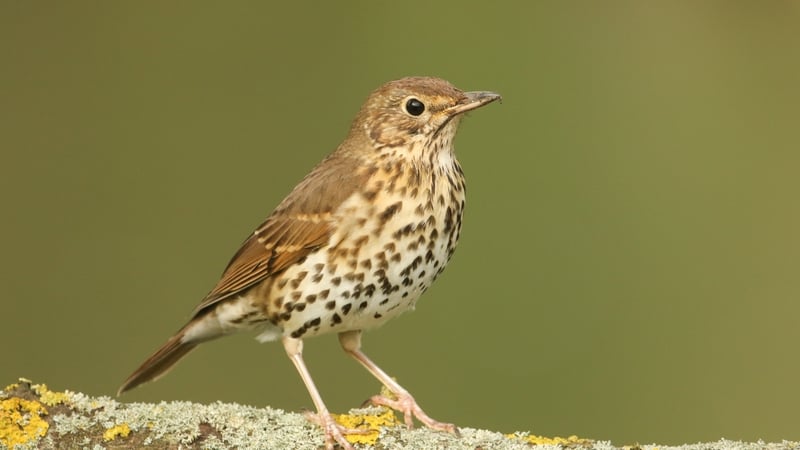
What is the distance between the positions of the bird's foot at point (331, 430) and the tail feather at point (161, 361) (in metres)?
1.09

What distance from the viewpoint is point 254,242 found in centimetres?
448

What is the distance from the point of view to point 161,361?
4645mm

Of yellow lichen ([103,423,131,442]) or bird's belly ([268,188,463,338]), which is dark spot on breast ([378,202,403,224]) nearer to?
bird's belly ([268,188,463,338])

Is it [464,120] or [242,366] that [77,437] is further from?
[242,366]

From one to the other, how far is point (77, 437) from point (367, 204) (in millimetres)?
1286

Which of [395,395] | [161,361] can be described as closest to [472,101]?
[395,395]

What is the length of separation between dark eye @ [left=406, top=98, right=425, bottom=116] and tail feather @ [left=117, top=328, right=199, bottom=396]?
117 cm

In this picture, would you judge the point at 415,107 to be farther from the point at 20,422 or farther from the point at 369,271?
the point at 20,422

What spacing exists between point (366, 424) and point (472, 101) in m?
1.21

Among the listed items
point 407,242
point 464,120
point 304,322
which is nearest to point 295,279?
point 304,322

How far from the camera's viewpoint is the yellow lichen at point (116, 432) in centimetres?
331

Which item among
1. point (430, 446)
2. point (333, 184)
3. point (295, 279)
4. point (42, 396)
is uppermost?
point (333, 184)

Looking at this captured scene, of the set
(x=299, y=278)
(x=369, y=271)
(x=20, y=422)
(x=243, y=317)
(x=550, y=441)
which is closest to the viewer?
(x=20, y=422)

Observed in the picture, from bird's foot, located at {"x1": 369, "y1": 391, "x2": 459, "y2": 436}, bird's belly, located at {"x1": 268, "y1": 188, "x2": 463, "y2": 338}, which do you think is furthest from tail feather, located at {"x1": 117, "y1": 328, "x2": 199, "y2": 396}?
bird's foot, located at {"x1": 369, "y1": 391, "x2": 459, "y2": 436}
